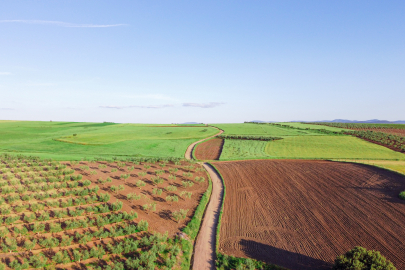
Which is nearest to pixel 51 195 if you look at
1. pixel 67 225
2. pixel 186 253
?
pixel 67 225

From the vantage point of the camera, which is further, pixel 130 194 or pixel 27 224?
pixel 130 194

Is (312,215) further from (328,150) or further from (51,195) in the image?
(328,150)

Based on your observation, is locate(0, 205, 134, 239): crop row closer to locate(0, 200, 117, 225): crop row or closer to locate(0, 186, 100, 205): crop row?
locate(0, 200, 117, 225): crop row

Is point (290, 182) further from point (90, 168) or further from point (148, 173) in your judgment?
point (90, 168)

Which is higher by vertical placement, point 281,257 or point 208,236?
Result: point 208,236

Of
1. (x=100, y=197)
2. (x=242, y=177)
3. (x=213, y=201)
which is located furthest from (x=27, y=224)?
(x=242, y=177)

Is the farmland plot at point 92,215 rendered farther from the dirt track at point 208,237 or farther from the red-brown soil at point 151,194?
the dirt track at point 208,237
